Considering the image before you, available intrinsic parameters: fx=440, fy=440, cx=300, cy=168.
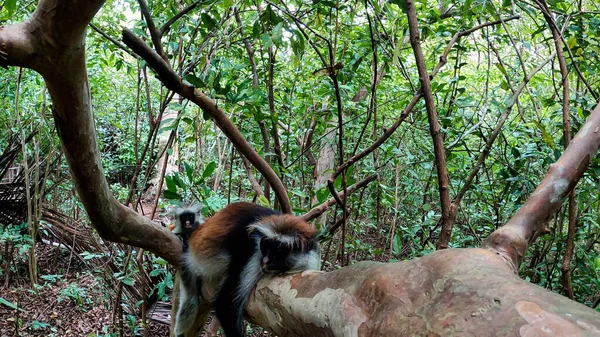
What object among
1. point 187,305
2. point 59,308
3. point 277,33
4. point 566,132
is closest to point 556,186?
point 566,132

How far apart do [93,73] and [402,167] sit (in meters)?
5.86

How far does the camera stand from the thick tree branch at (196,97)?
2049 mm

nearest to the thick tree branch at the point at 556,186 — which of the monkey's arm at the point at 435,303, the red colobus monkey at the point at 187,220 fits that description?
the monkey's arm at the point at 435,303

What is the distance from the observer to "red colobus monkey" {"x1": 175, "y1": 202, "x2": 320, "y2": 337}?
254 centimetres

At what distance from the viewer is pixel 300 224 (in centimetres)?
281

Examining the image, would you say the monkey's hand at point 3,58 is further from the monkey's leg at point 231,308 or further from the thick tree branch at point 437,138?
the thick tree branch at point 437,138

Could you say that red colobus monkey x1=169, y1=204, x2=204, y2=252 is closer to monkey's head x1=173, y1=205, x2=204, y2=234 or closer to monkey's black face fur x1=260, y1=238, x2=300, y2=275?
monkey's head x1=173, y1=205, x2=204, y2=234

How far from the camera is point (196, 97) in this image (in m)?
2.56

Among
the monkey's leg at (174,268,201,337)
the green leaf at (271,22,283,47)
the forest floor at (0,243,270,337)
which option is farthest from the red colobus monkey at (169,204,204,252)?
the green leaf at (271,22,283,47)

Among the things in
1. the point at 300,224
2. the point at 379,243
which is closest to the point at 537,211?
the point at 300,224

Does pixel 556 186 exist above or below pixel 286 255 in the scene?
above

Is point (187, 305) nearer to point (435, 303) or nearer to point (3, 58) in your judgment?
point (3, 58)

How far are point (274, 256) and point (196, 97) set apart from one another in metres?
1.02

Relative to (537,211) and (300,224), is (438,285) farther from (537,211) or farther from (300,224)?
(300,224)
